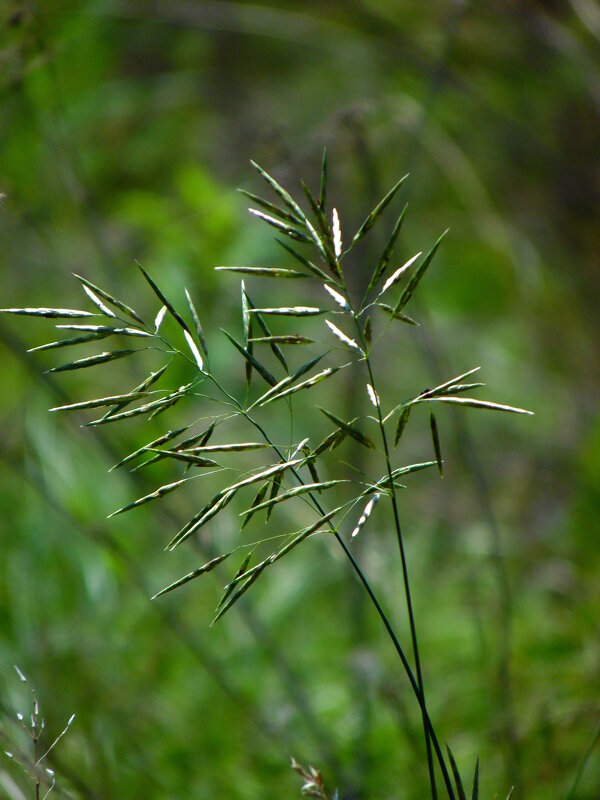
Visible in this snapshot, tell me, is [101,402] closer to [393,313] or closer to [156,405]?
[156,405]

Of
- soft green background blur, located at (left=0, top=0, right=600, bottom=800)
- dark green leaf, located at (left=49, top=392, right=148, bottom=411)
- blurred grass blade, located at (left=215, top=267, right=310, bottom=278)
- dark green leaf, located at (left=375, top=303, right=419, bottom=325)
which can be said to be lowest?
soft green background blur, located at (left=0, top=0, right=600, bottom=800)

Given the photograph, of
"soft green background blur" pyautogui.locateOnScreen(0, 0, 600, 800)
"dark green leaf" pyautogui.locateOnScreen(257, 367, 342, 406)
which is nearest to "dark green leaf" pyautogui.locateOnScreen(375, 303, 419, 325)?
"dark green leaf" pyautogui.locateOnScreen(257, 367, 342, 406)

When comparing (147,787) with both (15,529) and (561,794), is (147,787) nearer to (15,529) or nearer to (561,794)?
(561,794)

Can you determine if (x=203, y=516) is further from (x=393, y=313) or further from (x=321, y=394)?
(x=321, y=394)

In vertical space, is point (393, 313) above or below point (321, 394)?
above

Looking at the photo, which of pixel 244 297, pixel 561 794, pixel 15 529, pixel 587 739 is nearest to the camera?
pixel 244 297

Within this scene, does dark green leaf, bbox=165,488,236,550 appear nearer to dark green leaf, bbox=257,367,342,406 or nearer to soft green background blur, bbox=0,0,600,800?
dark green leaf, bbox=257,367,342,406

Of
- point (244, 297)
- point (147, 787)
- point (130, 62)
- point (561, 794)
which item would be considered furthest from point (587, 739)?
point (130, 62)

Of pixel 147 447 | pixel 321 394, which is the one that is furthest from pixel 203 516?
pixel 321 394

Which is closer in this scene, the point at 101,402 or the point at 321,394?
the point at 101,402
